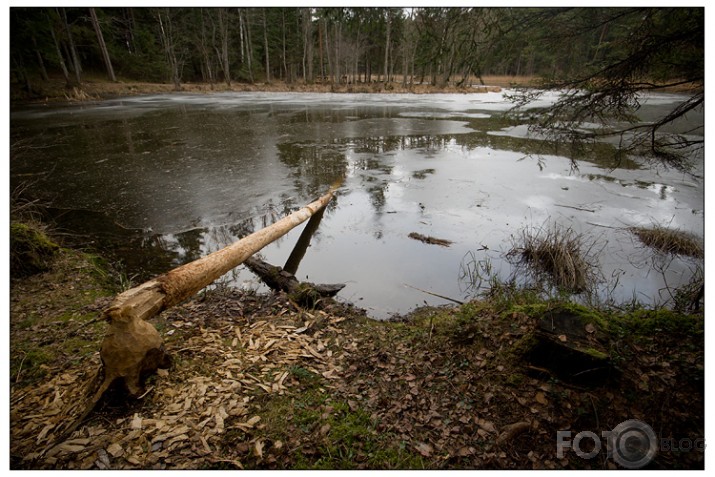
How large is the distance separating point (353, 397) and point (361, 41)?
54.7 m

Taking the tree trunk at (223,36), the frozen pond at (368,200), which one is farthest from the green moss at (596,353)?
the tree trunk at (223,36)

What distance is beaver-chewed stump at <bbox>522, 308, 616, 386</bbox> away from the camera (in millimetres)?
2852

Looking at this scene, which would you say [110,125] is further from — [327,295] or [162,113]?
[327,295]

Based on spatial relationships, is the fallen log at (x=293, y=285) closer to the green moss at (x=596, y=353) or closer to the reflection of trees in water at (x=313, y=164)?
the green moss at (x=596, y=353)

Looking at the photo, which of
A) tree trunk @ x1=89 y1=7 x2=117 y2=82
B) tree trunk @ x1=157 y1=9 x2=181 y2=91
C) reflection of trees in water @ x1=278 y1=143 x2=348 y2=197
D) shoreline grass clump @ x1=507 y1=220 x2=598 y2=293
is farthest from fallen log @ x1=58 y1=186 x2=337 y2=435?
tree trunk @ x1=157 y1=9 x2=181 y2=91

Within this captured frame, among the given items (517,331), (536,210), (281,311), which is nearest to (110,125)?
(281,311)

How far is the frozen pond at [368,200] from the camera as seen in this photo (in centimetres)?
573

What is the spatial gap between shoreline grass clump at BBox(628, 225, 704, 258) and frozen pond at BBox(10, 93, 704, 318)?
0.21m

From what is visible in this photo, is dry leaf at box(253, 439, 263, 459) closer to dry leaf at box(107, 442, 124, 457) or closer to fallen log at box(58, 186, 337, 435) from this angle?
dry leaf at box(107, 442, 124, 457)

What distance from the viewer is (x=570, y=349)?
2.91 meters

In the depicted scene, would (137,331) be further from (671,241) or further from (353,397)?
(671,241)

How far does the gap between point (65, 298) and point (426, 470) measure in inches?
198

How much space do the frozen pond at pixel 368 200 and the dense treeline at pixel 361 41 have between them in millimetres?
1576

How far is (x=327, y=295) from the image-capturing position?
5.08 meters
